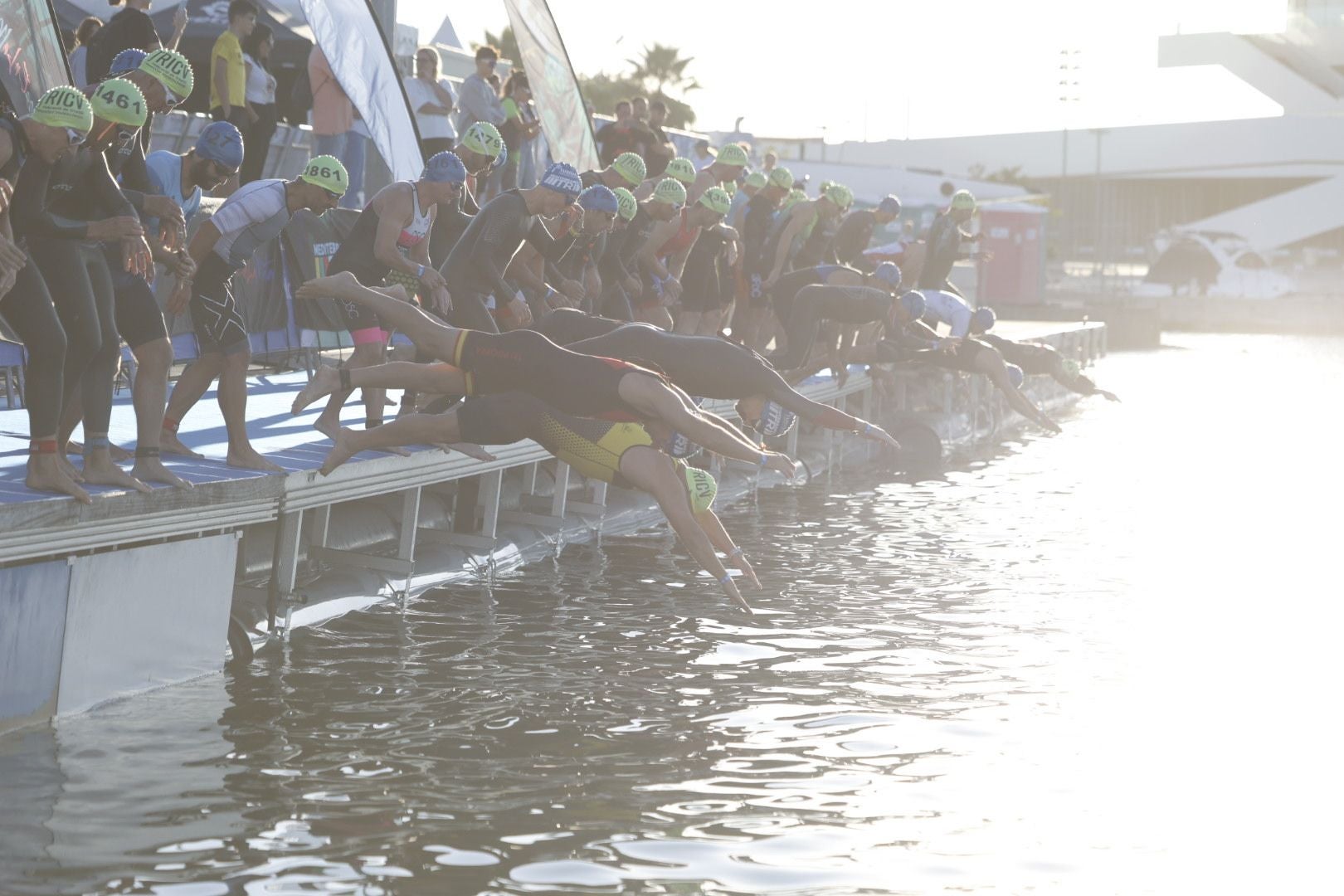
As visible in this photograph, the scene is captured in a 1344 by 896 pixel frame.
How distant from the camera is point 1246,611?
38.5ft

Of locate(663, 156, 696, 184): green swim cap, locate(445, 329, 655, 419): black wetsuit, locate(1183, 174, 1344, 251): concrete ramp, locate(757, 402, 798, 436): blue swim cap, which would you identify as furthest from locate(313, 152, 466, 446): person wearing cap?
locate(1183, 174, 1344, 251): concrete ramp

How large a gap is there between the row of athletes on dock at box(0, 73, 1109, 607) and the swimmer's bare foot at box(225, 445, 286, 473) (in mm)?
11

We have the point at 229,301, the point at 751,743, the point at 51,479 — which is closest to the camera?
the point at 51,479

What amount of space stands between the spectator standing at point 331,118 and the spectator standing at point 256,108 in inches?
17.6

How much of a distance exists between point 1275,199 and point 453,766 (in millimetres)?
80878

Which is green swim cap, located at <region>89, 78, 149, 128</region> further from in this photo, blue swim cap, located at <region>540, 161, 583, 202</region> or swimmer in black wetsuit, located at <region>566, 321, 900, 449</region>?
swimmer in black wetsuit, located at <region>566, 321, 900, 449</region>

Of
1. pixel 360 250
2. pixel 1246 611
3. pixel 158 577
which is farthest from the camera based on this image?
pixel 1246 611

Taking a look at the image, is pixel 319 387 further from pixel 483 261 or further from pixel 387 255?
pixel 483 261

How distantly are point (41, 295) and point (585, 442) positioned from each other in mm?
3318

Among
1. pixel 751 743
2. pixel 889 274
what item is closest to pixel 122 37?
pixel 751 743

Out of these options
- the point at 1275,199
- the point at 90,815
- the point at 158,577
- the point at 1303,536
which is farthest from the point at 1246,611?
the point at 1275,199

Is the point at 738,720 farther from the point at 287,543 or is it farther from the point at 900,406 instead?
the point at 900,406

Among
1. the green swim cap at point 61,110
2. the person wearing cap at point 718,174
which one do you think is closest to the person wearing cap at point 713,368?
the green swim cap at point 61,110

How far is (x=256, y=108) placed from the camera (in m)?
14.1
